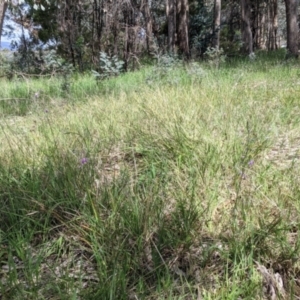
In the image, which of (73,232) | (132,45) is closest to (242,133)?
(73,232)

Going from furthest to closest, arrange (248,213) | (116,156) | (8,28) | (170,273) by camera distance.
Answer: (8,28), (116,156), (248,213), (170,273)

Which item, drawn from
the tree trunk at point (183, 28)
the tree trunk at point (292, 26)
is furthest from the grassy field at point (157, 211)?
the tree trunk at point (183, 28)

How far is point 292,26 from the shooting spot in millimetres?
8867

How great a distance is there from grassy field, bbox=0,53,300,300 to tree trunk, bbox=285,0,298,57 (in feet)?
23.1

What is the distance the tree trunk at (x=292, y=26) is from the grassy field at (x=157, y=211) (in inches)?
277

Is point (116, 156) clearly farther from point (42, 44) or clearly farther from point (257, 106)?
point (42, 44)

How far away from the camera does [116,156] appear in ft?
7.98

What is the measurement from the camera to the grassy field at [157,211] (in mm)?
1244

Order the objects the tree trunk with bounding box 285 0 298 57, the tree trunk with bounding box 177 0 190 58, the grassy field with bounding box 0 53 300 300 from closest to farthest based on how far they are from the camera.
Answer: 1. the grassy field with bounding box 0 53 300 300
2. the tree trunk with bounding box 285 0 298 57
3. the tree trunk with bounding box 177 0 190 58

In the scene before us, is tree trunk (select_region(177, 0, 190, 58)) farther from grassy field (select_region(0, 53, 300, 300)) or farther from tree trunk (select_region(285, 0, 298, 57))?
grassy field (select_region(0, 53, 300, 300))

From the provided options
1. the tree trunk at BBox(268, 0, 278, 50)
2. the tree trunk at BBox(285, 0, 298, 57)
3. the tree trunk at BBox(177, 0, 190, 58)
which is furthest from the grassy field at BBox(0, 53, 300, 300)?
the tree trunk at BBox(268, 0, 278, 50)

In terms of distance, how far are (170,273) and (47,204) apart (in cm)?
78

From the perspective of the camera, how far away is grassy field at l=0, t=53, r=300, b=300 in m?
1.24

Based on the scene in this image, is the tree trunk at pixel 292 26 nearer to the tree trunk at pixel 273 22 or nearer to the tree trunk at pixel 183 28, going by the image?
the tree trunk at pixel 183 28
